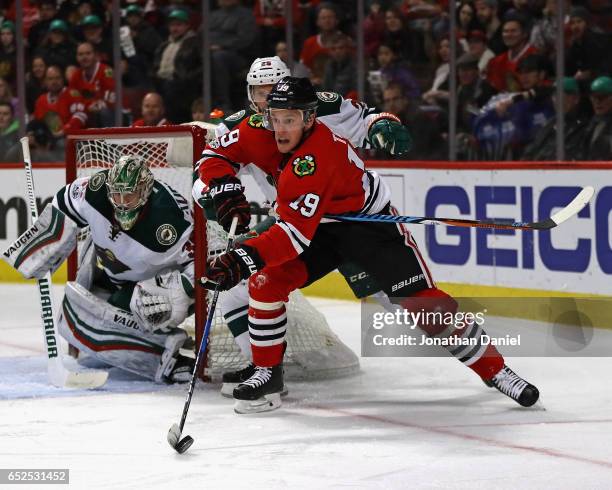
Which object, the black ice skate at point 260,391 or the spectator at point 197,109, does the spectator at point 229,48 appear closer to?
the spectator at point 197,109

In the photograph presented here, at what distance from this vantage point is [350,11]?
736 centimetres

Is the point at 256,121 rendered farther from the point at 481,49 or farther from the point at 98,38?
the point at 98,38

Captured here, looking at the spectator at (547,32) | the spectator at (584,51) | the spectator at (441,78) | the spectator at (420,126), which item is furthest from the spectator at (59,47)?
the spectator at (584,51)

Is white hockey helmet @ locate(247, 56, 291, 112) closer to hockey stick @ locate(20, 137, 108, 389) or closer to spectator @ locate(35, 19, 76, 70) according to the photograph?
hockey stick @ locate(20, 137, 108, 389)

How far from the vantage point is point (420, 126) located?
22.8 feet

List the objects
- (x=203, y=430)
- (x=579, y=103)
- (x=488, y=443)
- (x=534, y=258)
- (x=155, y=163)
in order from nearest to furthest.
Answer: (x=488, y=443) → (x=203, y=430) → (x=155, y=163) → (x=534, y=258) → (x=579, y=103)

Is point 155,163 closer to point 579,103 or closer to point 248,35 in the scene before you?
point 579,103

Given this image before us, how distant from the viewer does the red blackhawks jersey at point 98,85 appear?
8.47 meters

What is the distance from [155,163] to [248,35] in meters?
2.74

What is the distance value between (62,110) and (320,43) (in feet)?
6.86

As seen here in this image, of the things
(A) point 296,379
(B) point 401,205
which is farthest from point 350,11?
(A) point 296,379

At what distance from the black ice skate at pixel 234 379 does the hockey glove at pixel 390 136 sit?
84 centimetres

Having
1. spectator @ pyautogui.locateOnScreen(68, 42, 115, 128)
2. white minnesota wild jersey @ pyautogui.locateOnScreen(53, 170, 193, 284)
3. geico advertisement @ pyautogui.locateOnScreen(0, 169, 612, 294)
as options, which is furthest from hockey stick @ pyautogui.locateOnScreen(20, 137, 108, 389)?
spectator @ pyautogui.locateOnScreen(68, 42, 115, 128)

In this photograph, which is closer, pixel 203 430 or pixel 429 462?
pixel 429 462
